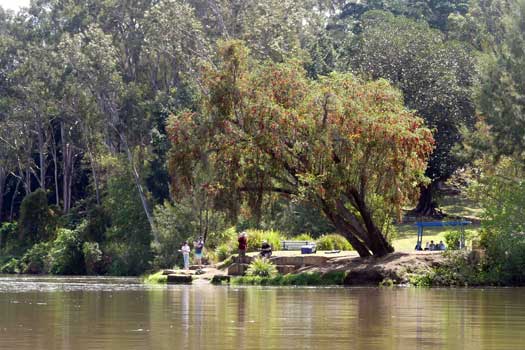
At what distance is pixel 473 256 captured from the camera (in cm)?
3847

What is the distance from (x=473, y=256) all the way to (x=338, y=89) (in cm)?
741

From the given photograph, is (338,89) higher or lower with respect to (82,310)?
higher

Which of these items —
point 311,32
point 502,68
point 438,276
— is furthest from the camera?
point 311,32

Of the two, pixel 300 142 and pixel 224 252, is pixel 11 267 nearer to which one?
pixel 224 252

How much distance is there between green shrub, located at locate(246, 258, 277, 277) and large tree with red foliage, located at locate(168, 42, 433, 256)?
8.60 feet

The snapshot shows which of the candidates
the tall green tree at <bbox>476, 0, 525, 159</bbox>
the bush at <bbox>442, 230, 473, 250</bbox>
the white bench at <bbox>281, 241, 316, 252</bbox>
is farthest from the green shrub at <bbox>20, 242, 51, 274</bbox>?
the tall green tree at <bbox>476, 0, 525, 159</bbox>

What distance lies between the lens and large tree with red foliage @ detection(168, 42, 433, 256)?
39.6 meters

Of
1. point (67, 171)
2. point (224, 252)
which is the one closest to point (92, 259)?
point (67, 171)

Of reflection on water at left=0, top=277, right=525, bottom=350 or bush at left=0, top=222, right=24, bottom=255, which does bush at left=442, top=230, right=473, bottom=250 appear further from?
bush at left=0, top=222, right=24, bottom=255

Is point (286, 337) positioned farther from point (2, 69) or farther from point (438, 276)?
point (2, 69)

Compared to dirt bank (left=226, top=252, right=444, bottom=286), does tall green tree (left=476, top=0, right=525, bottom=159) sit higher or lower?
higher

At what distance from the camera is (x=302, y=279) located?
40281 millimetres

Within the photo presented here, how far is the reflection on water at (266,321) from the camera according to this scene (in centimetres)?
1695

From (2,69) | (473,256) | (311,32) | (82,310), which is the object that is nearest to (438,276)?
(473,256)
